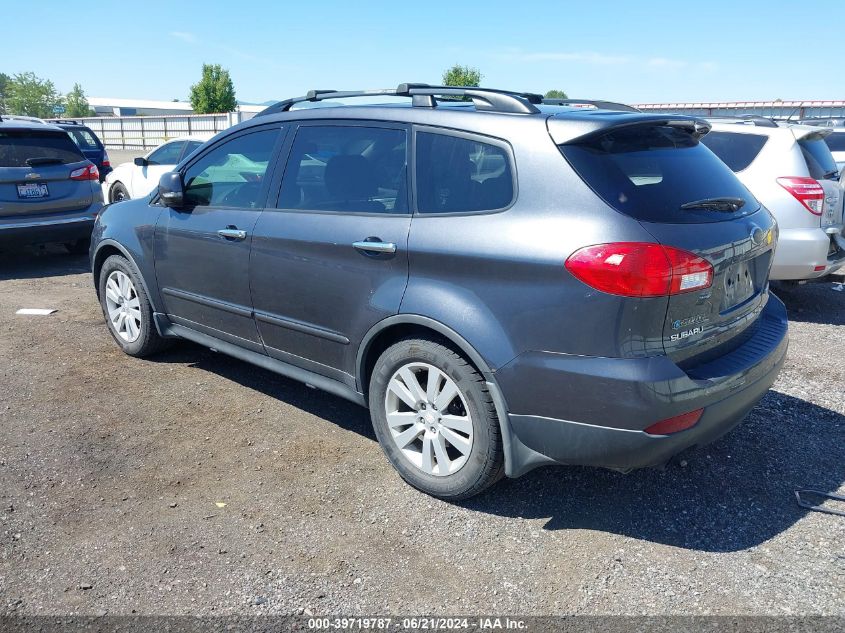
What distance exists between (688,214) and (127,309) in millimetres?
4043

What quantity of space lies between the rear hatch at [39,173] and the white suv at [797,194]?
7.37 meters

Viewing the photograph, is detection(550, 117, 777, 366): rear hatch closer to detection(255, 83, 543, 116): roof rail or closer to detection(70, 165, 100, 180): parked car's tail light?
detection(255, 83, 543, 116): roof rail

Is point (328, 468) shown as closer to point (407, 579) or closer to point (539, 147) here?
point (407, 579)

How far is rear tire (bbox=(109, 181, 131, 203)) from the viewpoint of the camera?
12344 millimetres

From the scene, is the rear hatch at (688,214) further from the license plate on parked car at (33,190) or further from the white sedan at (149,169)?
the white sedan at (149,169)

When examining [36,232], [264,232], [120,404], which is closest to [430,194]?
[264,232]

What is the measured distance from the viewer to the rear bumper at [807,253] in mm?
6266

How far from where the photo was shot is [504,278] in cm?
299

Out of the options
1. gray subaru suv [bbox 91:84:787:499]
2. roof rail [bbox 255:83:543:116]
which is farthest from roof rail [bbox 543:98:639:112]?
gray subaru suv [bbox 91:84:787:499]

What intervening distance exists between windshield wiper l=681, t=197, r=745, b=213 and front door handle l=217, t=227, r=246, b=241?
7.91 ft

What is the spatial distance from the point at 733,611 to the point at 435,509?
132cm

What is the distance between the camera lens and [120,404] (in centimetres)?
455

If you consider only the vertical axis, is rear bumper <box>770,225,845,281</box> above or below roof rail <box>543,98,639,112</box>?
below

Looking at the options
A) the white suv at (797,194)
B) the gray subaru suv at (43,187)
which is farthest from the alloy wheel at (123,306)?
the white suv at (797,194)
